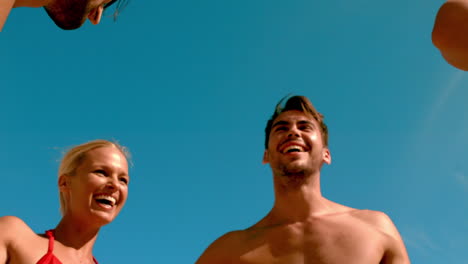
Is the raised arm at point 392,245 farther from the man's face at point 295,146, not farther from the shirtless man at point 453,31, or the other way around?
the shirtless man at point 453,31

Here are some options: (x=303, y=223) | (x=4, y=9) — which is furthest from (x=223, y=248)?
(x=4, y=9)

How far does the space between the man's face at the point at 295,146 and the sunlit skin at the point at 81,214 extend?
180 cm

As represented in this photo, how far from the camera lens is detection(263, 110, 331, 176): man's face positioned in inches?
204

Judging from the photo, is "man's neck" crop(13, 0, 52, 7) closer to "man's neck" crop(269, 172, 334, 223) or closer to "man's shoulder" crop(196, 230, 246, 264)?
"man's shoulder" crop(196, 230, 246, 264)

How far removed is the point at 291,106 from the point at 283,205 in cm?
134

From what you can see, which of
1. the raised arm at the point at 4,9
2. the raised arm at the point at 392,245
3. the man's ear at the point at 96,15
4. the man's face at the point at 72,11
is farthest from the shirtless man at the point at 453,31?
the raised arm at the point at 392,245

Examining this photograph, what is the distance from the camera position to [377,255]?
4492mm

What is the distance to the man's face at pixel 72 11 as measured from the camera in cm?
223

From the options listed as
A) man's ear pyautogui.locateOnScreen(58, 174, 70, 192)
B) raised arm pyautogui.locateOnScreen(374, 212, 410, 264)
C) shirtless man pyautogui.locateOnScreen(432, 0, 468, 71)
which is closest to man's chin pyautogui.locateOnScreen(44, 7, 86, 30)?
shirtless man pyautogui.locateOnScreen(432, 0, 468, 71)

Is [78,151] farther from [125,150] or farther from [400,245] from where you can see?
[400,245]

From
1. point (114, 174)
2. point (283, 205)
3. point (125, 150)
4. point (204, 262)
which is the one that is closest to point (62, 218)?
point (114, 174)

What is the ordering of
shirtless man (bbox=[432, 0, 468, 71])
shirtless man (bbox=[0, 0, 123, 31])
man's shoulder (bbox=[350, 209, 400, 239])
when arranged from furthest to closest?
man's shoulder (bbox=[350, 209, 400, 239]), shirtless man (bbox=[0, 0, 123, 31]), shirtless man (bbox=[432, 0, 468, 71])

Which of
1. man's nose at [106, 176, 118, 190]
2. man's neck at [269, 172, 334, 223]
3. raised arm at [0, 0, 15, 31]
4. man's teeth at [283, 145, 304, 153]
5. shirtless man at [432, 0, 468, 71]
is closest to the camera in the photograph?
shirtless man at [432, 0, 468, 71]

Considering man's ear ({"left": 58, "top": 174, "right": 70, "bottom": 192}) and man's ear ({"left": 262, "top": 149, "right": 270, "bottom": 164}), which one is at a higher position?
man's ear ({"left": 262, "top": 149, "right": 270, "bottom": 164})
